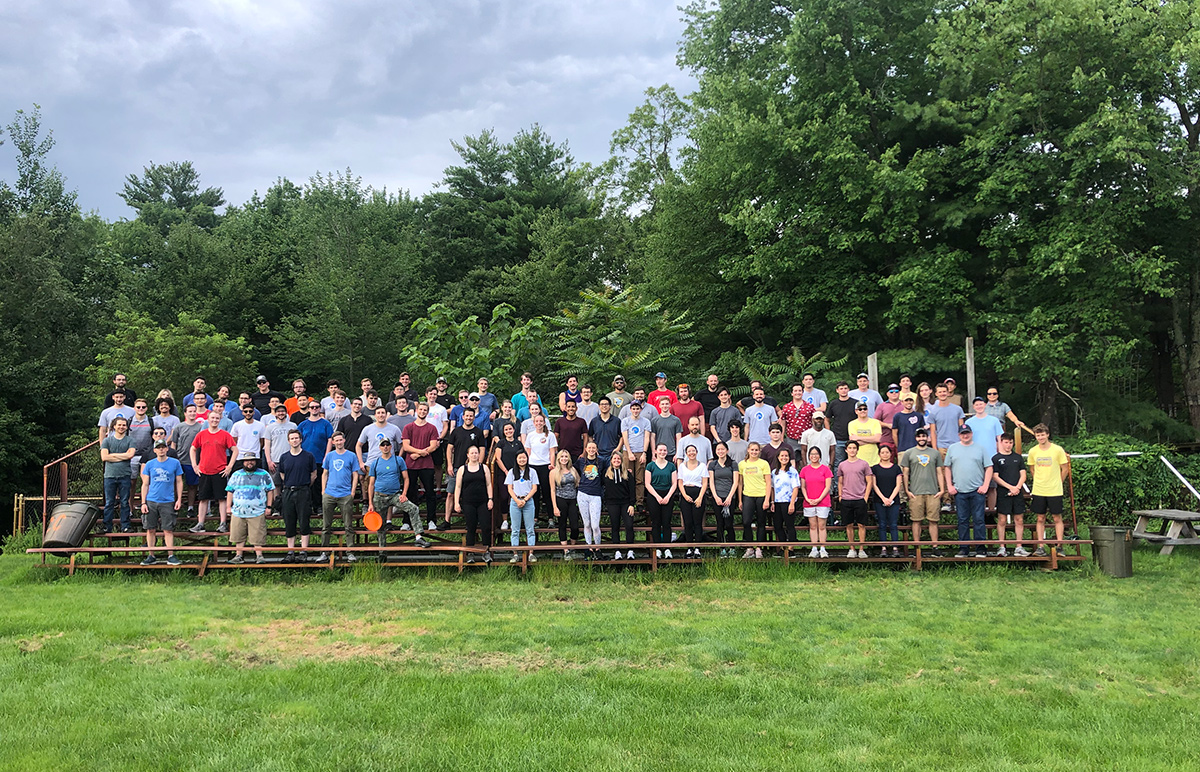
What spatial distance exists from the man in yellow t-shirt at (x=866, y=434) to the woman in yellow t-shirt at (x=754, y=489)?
1.36m

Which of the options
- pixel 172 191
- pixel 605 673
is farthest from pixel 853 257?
pixel 172 191

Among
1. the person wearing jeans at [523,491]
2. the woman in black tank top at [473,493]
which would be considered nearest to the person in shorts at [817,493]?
the person wearing jeans at [523,491]

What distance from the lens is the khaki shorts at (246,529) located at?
9898 mm

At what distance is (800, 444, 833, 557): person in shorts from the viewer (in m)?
10.2

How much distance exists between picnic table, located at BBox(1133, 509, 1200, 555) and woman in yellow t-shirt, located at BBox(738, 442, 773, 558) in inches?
221

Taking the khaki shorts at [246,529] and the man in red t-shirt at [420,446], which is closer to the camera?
the khaki shorts at [246,529]

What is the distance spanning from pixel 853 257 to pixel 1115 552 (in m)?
11.3

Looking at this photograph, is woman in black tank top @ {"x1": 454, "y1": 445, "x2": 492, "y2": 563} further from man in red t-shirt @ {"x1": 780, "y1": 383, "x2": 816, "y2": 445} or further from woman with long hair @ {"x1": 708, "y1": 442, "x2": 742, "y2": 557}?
man in red t-shirt @ {"x1": 780, "y1": 383, "x2": 816, "y2": 445}

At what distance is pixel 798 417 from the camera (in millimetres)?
11312

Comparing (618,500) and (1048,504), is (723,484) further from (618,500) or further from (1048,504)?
(1048,504)

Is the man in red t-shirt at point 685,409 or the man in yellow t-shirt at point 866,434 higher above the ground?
the man in red t-shirt at point 685,409

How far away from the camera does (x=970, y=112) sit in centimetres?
1828

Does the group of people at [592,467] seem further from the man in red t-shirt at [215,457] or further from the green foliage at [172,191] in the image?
the green foliage at [172,191]

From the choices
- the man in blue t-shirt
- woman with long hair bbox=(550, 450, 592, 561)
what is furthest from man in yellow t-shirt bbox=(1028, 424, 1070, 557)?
the man in blue t-shirt
